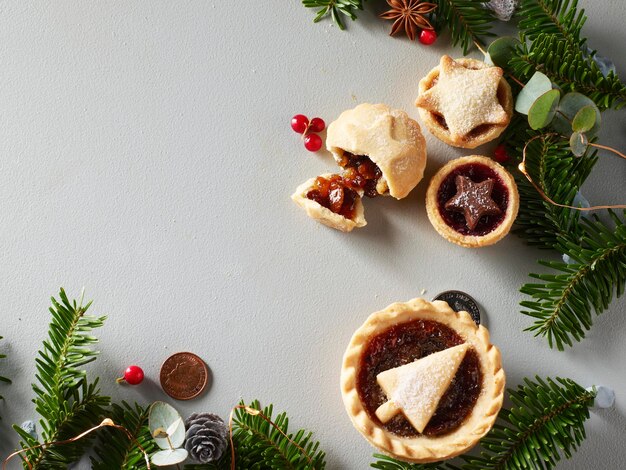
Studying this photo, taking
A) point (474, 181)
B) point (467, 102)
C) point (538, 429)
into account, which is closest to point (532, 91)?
point (467, 102)

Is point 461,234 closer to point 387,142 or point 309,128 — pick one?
point 387,142

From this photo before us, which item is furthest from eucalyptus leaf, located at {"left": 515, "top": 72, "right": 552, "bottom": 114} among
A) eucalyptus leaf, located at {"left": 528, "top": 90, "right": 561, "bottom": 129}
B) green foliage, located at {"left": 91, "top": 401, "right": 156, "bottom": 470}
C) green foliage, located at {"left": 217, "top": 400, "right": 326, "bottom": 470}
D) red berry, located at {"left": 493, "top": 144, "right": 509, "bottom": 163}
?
green foliage, located at {"left": 91, "top": 401, "right": 156, "bottom": 470}

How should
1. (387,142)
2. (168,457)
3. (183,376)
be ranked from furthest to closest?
(183,376)
(387,142)
(168,457)

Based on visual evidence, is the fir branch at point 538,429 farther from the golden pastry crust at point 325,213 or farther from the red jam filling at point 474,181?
the golden pastry crust at point 325,213

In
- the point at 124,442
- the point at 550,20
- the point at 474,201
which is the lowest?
the point at 124,442

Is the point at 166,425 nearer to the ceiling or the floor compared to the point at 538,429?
nearer to the floor

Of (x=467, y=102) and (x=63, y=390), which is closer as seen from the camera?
(x=63, y=390)

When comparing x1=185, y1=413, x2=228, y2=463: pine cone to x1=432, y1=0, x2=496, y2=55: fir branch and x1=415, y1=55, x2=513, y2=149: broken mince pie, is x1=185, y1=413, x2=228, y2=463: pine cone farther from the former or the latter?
x1=432, y1=0, x2=496, y2=55: fir branch
